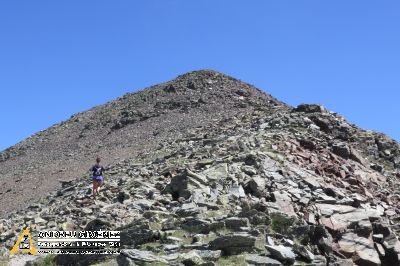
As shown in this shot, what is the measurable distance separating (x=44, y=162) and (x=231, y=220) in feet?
134

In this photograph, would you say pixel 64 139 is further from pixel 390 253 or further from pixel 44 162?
pixel 390 253

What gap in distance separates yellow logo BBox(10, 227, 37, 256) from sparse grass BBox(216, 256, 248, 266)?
24.9ft

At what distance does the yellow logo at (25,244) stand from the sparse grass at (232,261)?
7588 millimetres

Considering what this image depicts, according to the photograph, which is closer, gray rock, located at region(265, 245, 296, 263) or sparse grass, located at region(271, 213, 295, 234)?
gray rock, located at region(265, 245, 296, 263)

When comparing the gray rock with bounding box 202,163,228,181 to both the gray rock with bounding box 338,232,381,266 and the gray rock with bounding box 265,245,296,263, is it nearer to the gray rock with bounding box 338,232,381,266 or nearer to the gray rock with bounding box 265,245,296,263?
the gray rock with bounding box 338,232,381,266

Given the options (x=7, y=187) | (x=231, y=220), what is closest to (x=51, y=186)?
(x=7, y=187)

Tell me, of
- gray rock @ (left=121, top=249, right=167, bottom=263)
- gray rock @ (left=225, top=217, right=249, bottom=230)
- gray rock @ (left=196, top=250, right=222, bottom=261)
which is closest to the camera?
gray rock @ (left=196, top=250, right=222, bottom=261)

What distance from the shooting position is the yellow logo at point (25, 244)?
18953 millimetres

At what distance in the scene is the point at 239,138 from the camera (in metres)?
29.5

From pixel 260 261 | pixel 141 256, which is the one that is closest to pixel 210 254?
pixel 260 261

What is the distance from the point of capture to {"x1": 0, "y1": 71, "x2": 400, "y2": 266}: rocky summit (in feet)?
50.7

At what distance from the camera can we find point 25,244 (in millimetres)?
19625

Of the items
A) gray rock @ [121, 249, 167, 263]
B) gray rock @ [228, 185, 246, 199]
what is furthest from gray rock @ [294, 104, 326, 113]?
gray rock @ [121, 249, 167, 263]
